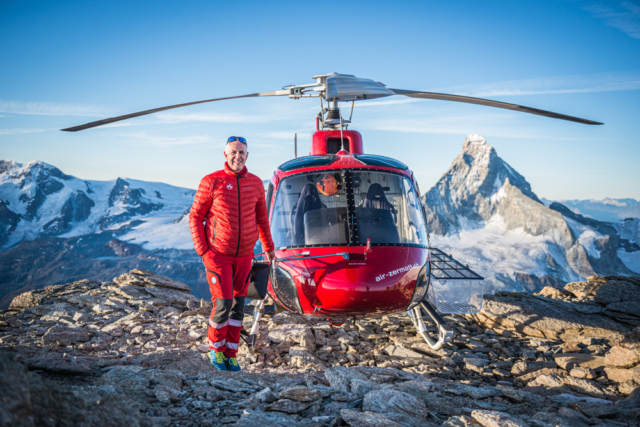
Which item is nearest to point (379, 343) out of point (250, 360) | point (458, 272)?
point (458, 272)

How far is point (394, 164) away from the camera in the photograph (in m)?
5.61

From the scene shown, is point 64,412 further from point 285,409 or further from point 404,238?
point 404,238

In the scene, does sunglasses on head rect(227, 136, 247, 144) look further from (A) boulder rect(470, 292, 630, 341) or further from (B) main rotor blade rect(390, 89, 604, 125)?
(A) boulder rect(470, 292, 630, 341)

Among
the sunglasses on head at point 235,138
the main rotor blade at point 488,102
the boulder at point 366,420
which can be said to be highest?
the main rotor blade at point 488,102

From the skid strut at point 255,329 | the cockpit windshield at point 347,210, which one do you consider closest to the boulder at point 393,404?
the cockpit windshield at point 347,210

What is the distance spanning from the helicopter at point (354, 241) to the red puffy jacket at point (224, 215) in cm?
54

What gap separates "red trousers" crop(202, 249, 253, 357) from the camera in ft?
13.2

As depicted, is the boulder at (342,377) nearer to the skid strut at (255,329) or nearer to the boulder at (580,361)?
the skid strut at (255,329)

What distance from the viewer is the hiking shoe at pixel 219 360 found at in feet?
13.3

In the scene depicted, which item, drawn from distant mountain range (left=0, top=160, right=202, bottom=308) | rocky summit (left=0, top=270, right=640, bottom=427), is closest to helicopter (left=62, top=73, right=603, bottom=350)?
rocky summit (left=0, top=270, right=640, bottom=427)

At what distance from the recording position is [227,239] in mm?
4055

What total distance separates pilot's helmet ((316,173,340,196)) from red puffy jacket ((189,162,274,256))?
1308 mm

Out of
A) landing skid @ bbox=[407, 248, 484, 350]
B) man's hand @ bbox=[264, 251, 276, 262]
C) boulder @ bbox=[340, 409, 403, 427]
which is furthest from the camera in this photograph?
landing skid @ bbox=[407, 248, 484, 350]

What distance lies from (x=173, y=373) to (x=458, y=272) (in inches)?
163
